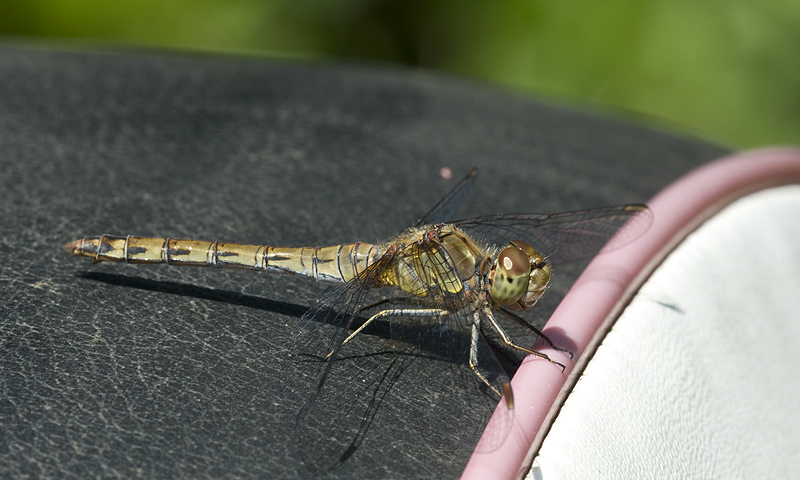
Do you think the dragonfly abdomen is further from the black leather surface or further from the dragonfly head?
the dragonfly head

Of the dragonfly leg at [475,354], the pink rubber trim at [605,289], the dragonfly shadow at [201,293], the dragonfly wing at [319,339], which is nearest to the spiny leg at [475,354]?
the dragonfly leg at [475,354]

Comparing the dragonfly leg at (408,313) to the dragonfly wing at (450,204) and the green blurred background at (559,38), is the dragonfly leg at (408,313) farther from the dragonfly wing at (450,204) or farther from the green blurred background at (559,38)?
the green blurred background at (559,38)

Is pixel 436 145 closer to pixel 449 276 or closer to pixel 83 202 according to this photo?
pixel 449 276

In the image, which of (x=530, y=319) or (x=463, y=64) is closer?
(x=530, y=319)

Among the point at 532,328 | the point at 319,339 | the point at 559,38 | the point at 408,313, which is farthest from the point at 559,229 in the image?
the point at 559,38

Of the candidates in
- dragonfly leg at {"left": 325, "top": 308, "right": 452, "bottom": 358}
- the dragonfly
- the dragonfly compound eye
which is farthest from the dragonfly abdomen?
the dragonfly compound eye

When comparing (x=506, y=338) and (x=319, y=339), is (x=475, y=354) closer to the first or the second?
(x=506, y=338)

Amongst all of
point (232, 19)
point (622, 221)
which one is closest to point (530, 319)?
point (622, 221)
